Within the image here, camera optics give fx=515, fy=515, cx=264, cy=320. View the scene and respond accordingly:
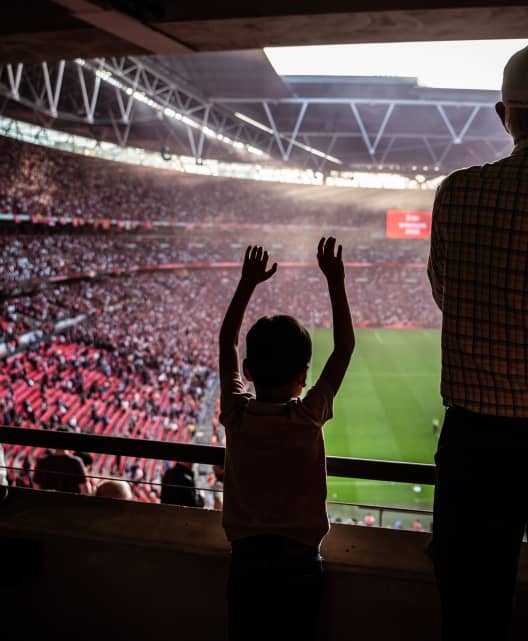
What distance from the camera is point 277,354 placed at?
0.93m

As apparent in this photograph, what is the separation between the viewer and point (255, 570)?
92 cm

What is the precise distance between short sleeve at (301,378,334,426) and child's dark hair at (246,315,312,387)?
0.05 metres

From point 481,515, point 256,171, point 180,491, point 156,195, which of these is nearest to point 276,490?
point 481,515

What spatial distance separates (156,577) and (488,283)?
3.34ft

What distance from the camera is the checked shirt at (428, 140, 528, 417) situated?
2.57 feet

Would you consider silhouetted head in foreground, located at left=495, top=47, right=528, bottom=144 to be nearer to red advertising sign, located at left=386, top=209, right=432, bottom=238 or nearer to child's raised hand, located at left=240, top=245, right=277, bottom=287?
child's raised hand, located at left=240, top=245, right=277, bottom=287

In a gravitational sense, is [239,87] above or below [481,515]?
above

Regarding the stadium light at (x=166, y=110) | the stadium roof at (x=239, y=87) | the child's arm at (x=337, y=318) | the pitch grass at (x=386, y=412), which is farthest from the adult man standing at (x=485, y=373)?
the stadium light at (x=166, y=110)

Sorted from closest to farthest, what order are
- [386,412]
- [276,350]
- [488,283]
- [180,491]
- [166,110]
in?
[488,283] < [276,350] < [180,491] < [386,412] < [166,110]

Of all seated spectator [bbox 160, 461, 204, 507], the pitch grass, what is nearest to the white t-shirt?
seated spectator [bbox 160, 461, 204, 507]

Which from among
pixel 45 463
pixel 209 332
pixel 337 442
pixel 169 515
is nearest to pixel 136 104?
pixel 209 332

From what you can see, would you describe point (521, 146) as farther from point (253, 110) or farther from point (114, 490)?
point (253, 110)

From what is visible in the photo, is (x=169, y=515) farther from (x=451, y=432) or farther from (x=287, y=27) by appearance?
(x=287, y=27)

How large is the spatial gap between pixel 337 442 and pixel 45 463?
7.60m
